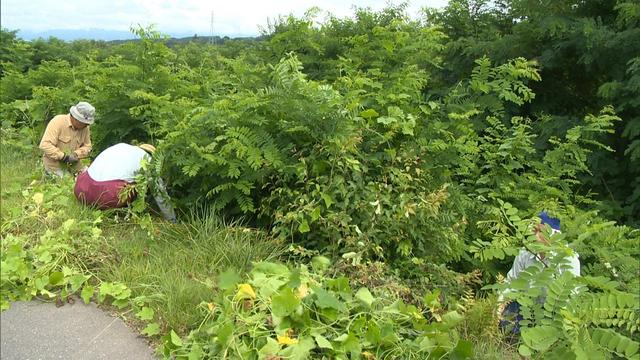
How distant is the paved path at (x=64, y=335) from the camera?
268 centimetres

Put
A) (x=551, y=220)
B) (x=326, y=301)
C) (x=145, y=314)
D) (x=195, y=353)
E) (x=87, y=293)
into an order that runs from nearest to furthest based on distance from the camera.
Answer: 1. (x=195, y=353)
2. (x=326, y=301)
3. (x=145, y=314)
4. (x=87, y=293)
5. (x=551, y=220)

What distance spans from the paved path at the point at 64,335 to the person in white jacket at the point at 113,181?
4.74 feet

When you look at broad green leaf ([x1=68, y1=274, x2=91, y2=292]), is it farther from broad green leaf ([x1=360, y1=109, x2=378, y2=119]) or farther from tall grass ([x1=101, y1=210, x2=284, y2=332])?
A: broad green leaf ([x1=360, y1=109, x2=378, y2=119])

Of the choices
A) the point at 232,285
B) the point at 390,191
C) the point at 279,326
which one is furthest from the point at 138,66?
the point at 279,326

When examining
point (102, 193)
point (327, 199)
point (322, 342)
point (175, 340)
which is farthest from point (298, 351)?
point (102, 193)

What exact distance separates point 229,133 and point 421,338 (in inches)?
87.4

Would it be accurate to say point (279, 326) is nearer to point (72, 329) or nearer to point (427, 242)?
point (72, 329)

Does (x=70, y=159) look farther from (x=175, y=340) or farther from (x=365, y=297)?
(x=365, y=297)

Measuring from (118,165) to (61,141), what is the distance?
6.86 feet

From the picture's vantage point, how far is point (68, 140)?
20.2 feet

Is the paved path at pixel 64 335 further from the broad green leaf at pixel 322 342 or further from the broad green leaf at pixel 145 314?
the broad green leaf at pixel 322 342

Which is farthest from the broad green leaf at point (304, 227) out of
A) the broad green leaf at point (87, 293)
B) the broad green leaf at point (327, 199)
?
the broad green leaf at point (87, 293)

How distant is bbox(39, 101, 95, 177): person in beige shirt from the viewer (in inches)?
234

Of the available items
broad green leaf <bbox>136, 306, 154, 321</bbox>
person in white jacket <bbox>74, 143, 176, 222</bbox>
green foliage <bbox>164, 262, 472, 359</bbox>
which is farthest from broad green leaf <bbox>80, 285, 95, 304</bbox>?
person in white jacket <bbox>74, 143, 176, 222</bbox>
